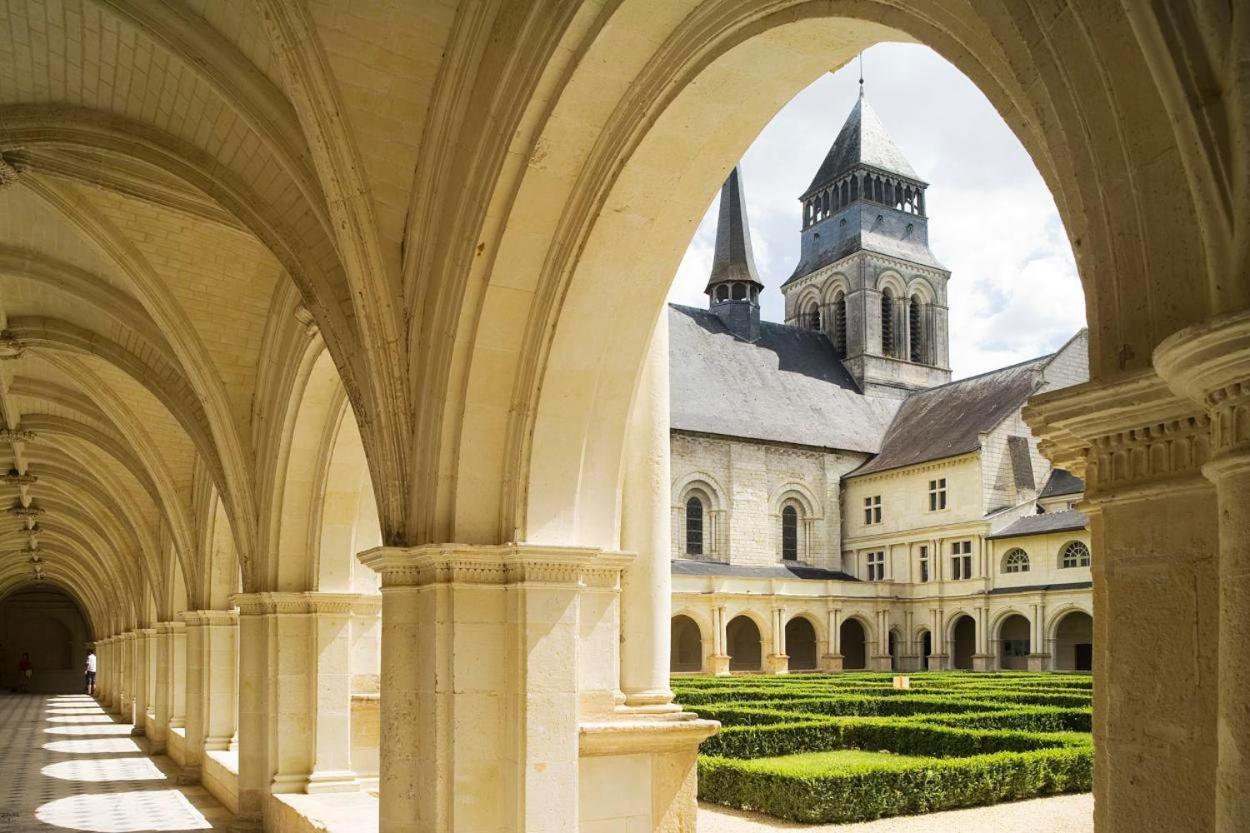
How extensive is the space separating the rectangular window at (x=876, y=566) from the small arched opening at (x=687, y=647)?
653 cm

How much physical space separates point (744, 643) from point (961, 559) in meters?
6.99

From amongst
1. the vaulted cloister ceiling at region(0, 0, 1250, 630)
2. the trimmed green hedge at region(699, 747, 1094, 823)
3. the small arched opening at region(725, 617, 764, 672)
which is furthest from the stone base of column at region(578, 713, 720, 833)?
the small arched opening at region(725, 617, 764, 672)

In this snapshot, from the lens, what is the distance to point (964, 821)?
916 centimetres

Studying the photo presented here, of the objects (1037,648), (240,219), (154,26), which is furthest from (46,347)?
(1037,648)

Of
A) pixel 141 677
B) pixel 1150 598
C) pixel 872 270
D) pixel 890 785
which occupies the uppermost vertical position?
pixel 872 270

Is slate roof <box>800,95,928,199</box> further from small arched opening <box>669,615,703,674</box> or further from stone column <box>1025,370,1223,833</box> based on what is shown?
stone column <box>1025,370,1223,833</box>

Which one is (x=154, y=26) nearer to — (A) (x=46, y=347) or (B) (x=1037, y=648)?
(A) (x=46, y=347)

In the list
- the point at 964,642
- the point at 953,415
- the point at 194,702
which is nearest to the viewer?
the point at 194,702

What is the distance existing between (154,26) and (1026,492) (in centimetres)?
3177

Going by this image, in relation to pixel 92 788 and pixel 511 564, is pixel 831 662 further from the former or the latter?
pixel 511 564

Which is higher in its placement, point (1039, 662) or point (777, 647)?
point (777, 647)

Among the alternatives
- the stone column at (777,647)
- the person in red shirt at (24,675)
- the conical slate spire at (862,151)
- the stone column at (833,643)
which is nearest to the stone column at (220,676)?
the stone column at (777,647)

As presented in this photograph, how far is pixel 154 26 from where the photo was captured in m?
5.86

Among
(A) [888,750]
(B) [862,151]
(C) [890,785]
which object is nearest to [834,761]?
(A) [888,750]
